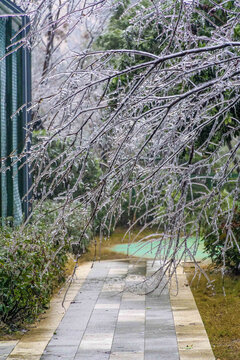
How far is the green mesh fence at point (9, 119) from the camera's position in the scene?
9.54 meters

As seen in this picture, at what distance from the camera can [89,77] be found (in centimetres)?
439

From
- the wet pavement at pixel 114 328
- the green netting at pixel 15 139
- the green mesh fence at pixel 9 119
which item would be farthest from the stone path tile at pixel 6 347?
the green netting at pixel 15 139

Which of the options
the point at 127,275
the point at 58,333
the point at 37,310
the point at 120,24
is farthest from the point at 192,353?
the point at 120,24

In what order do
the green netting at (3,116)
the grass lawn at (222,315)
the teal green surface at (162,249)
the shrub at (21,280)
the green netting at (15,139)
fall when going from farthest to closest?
the green netting at (15,139)
the green netting at (3,116)
the shrub at (21,280)
the grass lawn at (222,315)
the teal green surface at (162,249)

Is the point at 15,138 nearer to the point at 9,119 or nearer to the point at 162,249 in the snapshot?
the point at 9,119

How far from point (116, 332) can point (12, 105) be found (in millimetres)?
4946

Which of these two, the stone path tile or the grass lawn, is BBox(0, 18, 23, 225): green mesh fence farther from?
the stone path tile

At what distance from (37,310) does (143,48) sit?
264 inches

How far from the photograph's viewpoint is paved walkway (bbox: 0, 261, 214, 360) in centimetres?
538

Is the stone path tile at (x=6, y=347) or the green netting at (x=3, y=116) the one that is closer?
the stone path tile at (x=6, y=347)

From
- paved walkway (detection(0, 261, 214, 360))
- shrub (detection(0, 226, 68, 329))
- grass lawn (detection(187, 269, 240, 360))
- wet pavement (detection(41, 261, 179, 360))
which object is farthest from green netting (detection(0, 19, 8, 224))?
grass lawn (detection(187, 269, 240, 360))

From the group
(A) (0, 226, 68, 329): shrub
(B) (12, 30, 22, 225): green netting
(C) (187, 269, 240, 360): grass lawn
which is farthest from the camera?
(B) (12, 30, 22, 225): green netting

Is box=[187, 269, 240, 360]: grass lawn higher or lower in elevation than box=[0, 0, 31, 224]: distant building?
lower

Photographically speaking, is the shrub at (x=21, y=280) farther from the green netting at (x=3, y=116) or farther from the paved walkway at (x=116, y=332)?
the green netting at (x=3, y=116)
